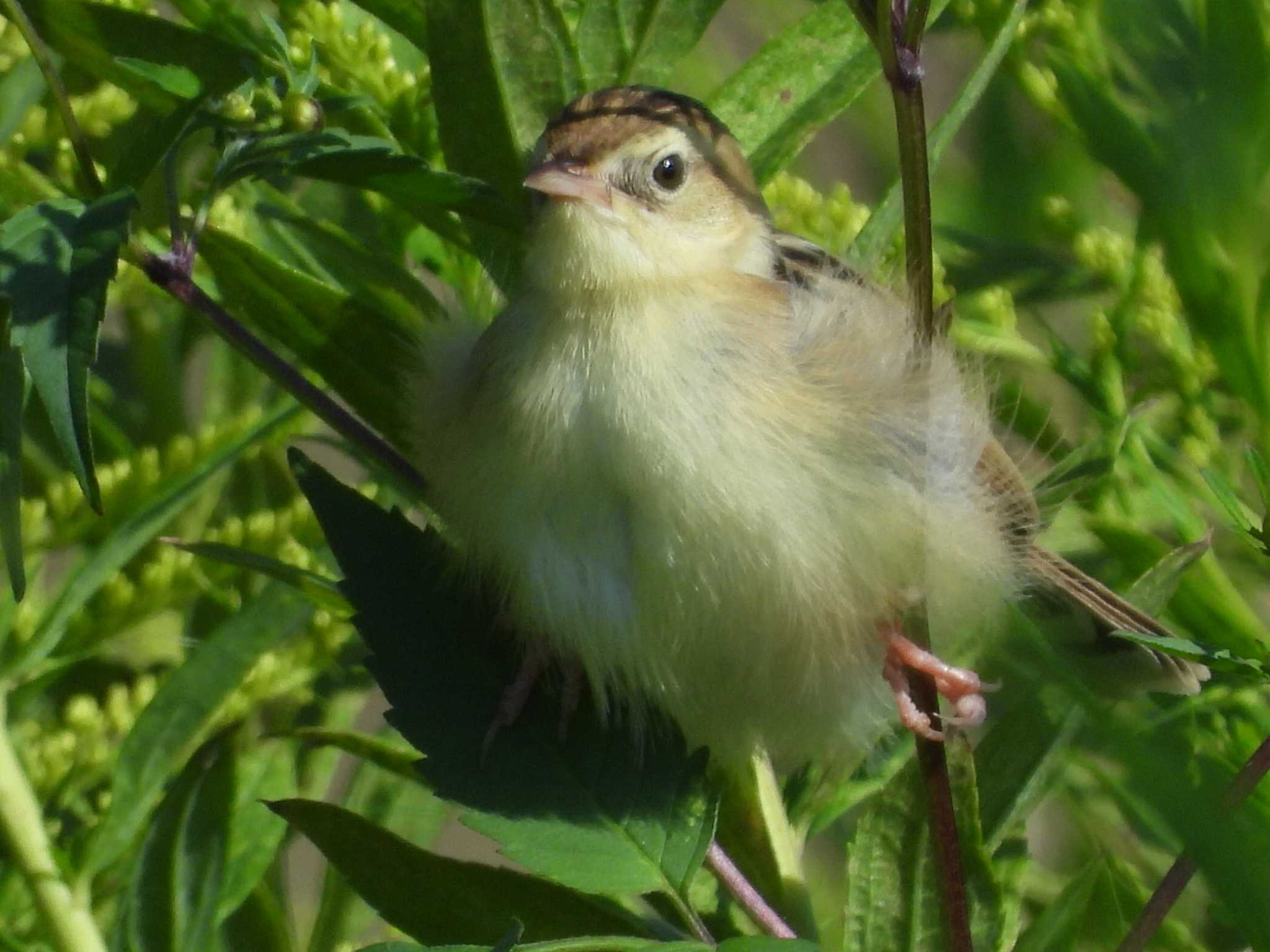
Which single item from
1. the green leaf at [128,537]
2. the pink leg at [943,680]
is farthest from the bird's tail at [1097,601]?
the green leaf at [128,537]

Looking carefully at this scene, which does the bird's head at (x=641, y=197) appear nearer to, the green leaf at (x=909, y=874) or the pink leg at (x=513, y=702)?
the pink leg at (x=513, y=702)

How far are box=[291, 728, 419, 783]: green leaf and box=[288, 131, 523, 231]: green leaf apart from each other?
517mm

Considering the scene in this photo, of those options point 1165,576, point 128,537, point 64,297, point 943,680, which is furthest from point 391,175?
point 943,680

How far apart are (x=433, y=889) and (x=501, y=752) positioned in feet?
0.43

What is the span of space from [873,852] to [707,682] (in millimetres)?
418

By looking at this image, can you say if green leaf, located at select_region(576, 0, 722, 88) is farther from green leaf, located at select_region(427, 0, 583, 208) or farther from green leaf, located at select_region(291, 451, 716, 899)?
green leaf, located at select_region(291, 451, 716, 899)

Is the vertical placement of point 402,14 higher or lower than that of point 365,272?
higher

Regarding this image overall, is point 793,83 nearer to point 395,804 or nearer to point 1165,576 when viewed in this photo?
point 1165,576

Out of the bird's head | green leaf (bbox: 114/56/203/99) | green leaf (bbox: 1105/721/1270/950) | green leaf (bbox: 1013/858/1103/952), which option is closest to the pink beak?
the bird's head

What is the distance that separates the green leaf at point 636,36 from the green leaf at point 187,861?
2.49ft

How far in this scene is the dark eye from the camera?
1803mm

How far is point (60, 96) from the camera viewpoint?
42.2 inches

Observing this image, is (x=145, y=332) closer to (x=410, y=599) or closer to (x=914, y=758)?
(x=410, y=599)

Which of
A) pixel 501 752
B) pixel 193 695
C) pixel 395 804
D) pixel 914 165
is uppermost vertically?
pixel 914 165
